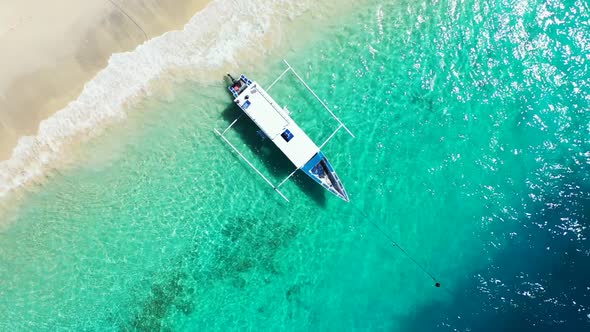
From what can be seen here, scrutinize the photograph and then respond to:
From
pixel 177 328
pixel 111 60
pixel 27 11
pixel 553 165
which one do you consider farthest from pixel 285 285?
pixel 27 11

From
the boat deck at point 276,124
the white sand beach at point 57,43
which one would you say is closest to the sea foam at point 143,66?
the white sand beach at point 57,43

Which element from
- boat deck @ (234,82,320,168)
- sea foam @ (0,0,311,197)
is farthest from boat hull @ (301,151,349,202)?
sea foam @ (0,0,311,197)

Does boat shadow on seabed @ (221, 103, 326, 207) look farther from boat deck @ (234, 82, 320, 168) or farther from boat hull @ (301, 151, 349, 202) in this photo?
boat deck @ (234, 82, 320, 168)

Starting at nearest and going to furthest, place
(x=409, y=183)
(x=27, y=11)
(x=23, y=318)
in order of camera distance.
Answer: (x=27, y=11)
(x=23, y=318)
(x=409, y=183)

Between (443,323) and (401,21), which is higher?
(401,21)

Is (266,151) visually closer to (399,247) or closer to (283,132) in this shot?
(283,132)

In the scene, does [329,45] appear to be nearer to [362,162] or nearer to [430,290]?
[362,162]
